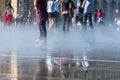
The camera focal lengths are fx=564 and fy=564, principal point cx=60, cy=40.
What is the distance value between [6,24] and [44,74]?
3042cm

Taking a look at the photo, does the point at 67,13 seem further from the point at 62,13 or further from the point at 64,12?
the point at 62,13

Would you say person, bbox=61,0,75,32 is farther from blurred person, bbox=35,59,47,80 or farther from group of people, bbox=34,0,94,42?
blurred person, bbox=35,59,47,80

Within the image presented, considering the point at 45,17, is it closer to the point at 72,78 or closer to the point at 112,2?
the point at 72,78

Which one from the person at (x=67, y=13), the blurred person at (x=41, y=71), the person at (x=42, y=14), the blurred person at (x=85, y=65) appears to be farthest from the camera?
the person at (x=67, y=13)

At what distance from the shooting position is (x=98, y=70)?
9961 millimetres

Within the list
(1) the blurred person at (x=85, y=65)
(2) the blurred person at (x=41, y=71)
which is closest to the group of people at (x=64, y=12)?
Answer: (1) the blurred person at (x=85, y=65)

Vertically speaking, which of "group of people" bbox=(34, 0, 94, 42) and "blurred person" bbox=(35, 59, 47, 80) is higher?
"group of people" bbox=(34, 0, 94, 42)

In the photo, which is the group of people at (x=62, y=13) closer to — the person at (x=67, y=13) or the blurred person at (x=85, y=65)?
the person at (x=67, y=13)

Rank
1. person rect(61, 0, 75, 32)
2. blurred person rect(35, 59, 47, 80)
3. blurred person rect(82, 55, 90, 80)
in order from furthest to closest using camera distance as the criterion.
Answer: person rect(61, 0, 75, 32), blurred person rect(82, 55, 90, 80), blurred person rect(35, 59, 47, 80)

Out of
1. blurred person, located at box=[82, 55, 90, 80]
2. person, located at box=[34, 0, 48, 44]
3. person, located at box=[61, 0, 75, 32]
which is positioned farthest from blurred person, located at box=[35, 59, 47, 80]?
person, located at box=[61, 0, 75, 32]

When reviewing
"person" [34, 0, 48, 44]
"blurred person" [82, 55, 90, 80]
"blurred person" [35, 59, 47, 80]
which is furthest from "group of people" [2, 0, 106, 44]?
"blurred person" [35, 59, 47, 80]

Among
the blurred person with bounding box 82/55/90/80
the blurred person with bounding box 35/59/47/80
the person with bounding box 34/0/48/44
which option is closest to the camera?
the blurred person with bounding box 35/59/47/80

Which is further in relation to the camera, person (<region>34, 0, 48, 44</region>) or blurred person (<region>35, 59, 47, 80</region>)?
person (<region>34, 0, 48, 44</region>)

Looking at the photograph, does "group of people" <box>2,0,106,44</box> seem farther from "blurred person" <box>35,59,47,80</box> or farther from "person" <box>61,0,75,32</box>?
"blurred person" <box>35,59,47,80</box>
